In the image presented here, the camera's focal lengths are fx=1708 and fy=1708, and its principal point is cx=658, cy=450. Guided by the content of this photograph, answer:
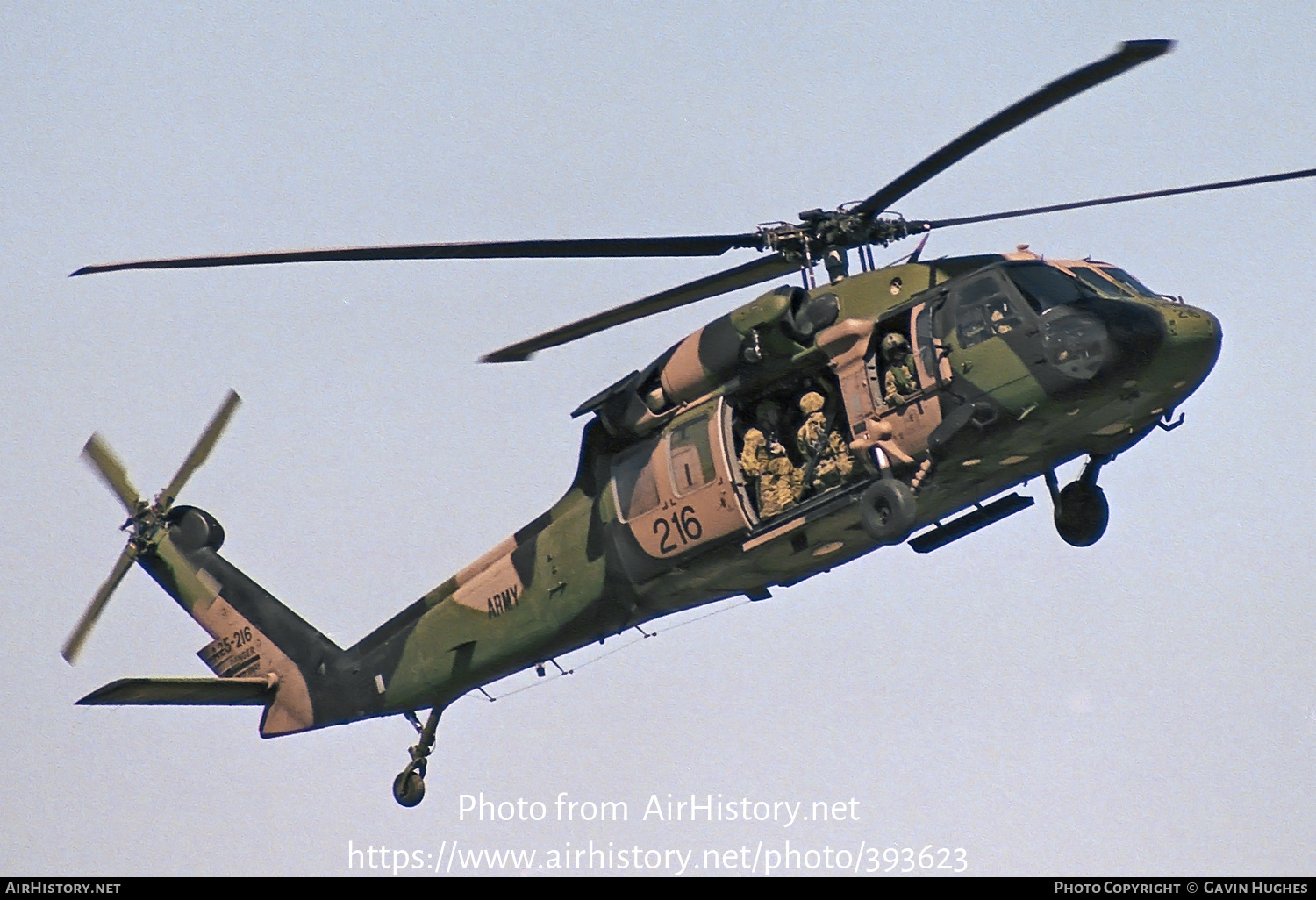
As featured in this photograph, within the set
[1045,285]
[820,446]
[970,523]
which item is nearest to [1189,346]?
[1045,285]

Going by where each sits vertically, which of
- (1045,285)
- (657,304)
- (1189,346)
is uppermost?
(657,304)

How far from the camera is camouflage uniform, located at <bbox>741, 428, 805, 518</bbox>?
54.1ft

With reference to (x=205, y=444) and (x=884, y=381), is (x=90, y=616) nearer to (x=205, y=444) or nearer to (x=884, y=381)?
(x=205, y=444)

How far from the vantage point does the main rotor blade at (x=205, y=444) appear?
21531 mm

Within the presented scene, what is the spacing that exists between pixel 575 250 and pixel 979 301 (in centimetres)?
375

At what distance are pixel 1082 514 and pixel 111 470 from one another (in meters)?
13.0

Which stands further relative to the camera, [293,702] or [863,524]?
[293,702]

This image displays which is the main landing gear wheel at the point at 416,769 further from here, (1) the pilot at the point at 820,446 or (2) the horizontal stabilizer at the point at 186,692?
(1) the pilot at the point at 820,446

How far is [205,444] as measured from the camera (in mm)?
21703

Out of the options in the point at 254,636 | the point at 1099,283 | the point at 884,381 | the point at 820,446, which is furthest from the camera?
the point at 254,636

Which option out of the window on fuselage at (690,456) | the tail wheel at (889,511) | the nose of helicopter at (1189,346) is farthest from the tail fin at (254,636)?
the nose of helicopter at (1189,346)
